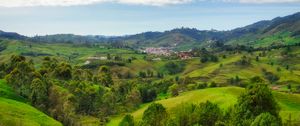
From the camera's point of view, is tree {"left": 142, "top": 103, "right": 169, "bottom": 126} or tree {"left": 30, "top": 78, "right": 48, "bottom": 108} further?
tree {"left": 30, "top": 78, "right": 48, "bottom": 108}

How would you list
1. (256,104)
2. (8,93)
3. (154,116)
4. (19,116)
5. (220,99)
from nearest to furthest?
(256,104) < (154,116) < (19,116) < (220,99) < (8,93)

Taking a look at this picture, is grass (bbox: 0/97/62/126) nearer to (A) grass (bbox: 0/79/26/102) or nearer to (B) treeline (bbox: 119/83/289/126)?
(B) treeline (bbox: 119/83/289/126)

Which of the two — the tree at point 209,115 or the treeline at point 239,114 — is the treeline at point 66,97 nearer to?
the treeline at point 239,114

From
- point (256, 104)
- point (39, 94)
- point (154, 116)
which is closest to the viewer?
point (256, 104)

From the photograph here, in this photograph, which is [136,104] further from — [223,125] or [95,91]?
[223,125]

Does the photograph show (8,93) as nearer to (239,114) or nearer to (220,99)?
(220,99)

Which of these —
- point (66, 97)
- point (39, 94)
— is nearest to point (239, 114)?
point (66, 97)

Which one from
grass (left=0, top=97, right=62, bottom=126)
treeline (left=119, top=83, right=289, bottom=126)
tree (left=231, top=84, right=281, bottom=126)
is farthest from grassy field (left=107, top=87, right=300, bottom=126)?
tree (left=231, top=84, right=281, bottom=126)

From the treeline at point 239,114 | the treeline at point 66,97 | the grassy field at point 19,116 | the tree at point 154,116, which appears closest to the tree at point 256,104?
the treeline at point 239,114

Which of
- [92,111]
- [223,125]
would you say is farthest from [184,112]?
[92,111]
